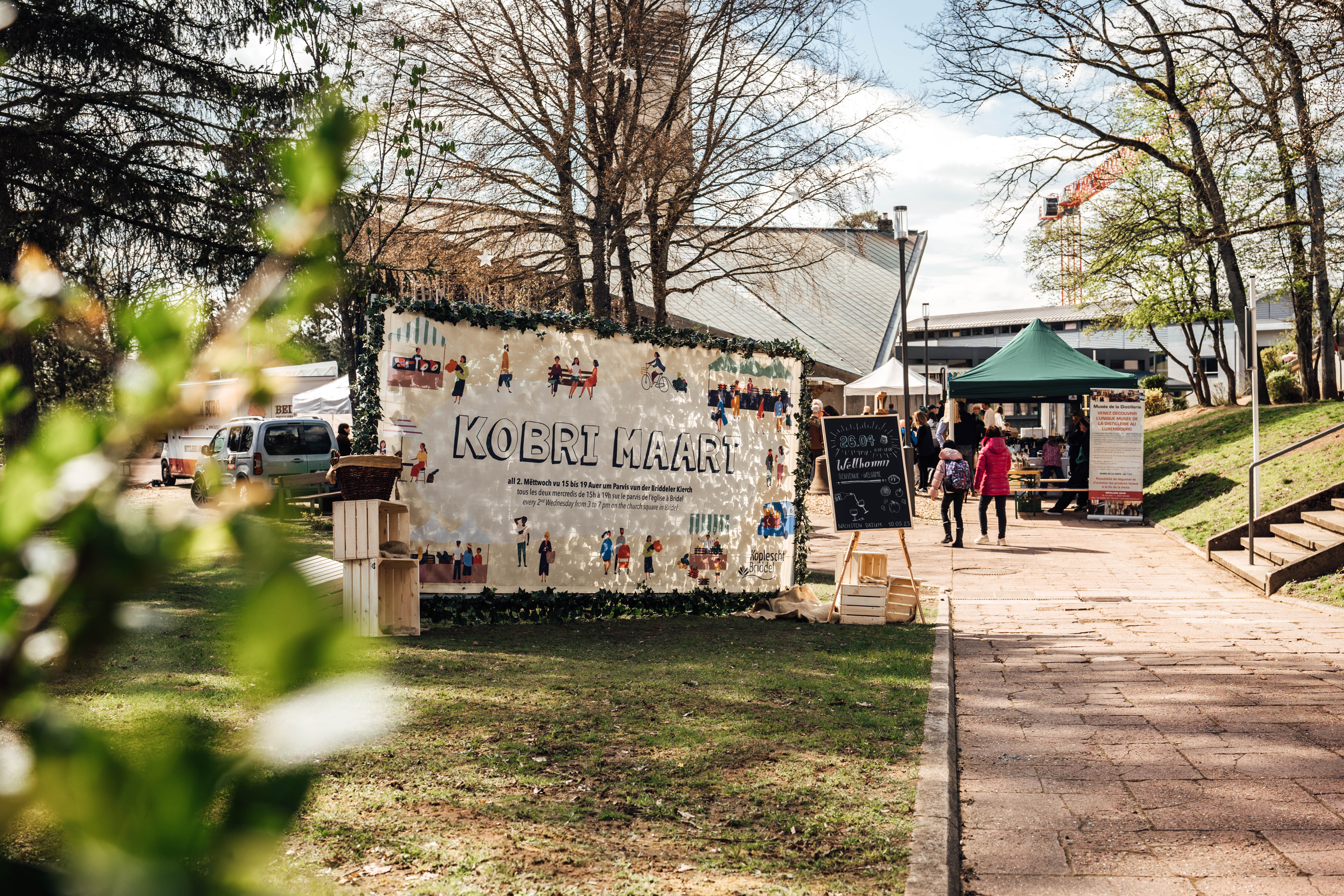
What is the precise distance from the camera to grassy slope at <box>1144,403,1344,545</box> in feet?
48.6

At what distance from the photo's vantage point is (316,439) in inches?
849

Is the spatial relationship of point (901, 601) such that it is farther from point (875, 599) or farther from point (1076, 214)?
point (1076, 214)

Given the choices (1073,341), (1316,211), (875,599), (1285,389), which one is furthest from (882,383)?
(1073,341)

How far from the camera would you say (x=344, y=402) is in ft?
78.0

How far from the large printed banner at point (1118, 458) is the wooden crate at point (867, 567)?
9.98m

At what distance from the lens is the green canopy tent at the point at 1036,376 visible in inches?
789

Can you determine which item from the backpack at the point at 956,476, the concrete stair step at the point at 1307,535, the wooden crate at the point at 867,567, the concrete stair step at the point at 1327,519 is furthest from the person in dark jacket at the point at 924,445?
the wooden crate at the point at 867,567

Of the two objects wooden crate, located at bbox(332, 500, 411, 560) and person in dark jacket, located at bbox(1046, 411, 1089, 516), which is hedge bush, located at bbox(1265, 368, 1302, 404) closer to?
person in dark jacket, located at bbox(1046, 411, 1089, 516)

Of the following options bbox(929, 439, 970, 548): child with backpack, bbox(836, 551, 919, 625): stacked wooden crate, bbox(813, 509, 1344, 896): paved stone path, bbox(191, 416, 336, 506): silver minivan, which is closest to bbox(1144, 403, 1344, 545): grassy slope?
bbox(929, 439, 970, 548): child with backpack

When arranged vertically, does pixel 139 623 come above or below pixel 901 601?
above

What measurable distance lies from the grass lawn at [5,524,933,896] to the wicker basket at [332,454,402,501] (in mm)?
1493

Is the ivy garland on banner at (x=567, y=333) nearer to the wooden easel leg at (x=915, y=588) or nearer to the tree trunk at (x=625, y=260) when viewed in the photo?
the wooden easel leg at (x=915, y=588)

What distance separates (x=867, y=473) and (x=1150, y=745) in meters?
5.27

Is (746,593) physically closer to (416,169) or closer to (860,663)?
(860,663)
